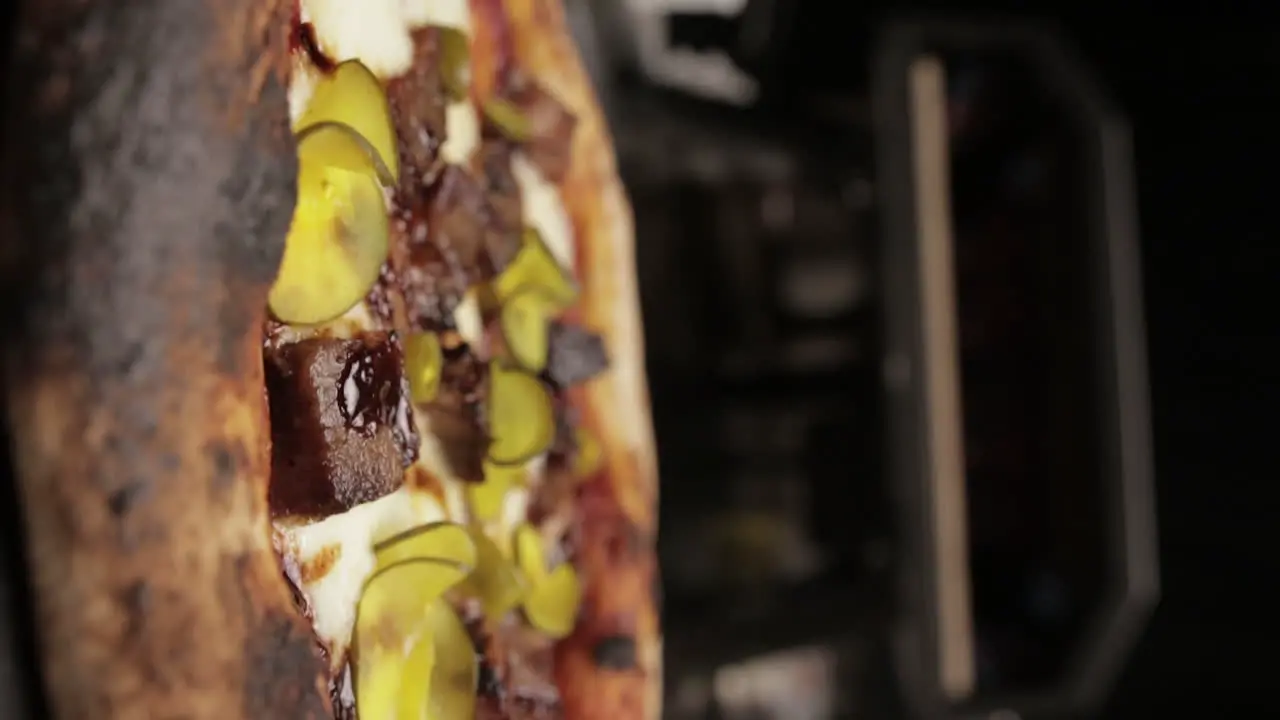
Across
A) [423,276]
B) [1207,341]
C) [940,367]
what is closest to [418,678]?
[423,276]

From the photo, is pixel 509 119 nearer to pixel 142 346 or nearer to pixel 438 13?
pixel 438 13

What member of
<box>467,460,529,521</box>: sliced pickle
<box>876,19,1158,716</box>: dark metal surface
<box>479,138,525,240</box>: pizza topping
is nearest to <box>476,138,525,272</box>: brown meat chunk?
<box>479,138,525,240</box>: pizza topping

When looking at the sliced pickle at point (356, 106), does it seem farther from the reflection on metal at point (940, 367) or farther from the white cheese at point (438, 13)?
the reflection on metal at point (940, 367)

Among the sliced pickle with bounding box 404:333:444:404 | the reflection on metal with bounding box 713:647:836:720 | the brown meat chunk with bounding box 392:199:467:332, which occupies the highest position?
the brown meat chunk with bounding box 392:199:467:332

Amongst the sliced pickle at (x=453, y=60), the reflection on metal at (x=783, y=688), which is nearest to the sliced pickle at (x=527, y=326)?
the sliced pickle at (x=453, y=60)

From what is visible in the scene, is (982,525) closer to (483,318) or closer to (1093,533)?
(1093,533)

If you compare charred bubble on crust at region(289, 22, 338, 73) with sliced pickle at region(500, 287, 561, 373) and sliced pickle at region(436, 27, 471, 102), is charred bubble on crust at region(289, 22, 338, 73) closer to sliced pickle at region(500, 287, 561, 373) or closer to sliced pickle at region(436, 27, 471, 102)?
sliced pickle at region(436, 27, 471, 102)
